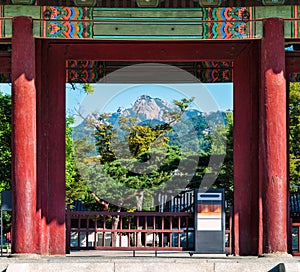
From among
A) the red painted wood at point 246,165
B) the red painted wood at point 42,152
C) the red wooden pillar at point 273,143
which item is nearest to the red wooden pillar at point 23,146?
the red painted wood at point 42,152

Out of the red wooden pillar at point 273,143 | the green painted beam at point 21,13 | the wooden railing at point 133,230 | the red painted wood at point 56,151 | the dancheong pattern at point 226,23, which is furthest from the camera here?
the wooden railing at point 133,230

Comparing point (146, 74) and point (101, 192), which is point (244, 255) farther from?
point (101, 192)

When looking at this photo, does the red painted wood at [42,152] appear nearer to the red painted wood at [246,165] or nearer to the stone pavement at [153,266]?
the stone pavement at [153,266]

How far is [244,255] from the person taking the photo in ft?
50.2

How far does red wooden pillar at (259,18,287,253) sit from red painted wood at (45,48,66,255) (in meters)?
3.53

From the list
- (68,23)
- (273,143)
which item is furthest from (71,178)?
(273,143)

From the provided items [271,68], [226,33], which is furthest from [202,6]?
[271,68]

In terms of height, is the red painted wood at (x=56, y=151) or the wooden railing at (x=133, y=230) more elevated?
the red painted wood at (x=56, y=151)

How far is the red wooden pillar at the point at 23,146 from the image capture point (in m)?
13.5

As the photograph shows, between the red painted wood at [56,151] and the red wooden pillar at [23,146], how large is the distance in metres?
1.40

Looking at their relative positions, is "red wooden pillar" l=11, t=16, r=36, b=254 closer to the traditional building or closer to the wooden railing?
the traditional building

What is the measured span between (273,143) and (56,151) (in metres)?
3.91

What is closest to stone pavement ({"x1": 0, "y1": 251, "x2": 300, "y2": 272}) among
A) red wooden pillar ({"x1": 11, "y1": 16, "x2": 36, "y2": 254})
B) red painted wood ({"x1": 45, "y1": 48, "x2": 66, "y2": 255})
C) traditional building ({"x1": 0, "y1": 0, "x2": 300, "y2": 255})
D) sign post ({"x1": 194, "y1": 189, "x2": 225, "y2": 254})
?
red wooden pillar ({"x1": 11, "y1": 16, "x2": 36, "y2": 254})

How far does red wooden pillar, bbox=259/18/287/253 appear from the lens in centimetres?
1357
